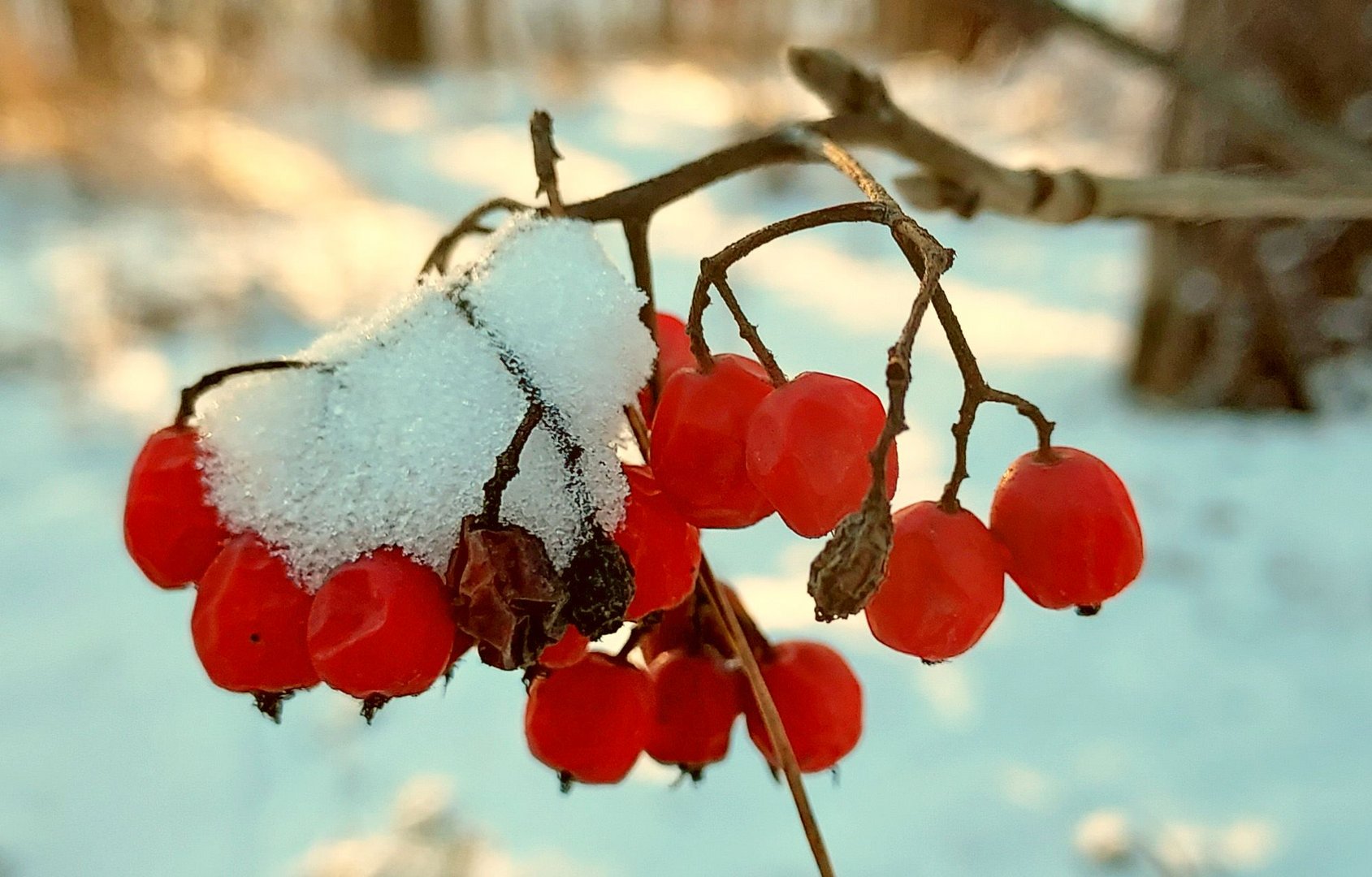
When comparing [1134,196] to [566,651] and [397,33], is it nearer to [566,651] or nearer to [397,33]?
[566,651]

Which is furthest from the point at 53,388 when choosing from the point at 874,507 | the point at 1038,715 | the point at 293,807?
the point at 874,507

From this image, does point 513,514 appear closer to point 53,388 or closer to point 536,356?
point 536,356

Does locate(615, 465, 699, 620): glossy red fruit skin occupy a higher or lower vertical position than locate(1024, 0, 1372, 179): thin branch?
lower

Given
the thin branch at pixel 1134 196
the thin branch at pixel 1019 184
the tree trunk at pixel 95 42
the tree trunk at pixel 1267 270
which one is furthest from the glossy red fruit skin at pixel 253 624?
the tree trunk at pixel 95 42

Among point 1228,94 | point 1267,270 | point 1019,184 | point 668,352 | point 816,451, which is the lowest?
point 816,451

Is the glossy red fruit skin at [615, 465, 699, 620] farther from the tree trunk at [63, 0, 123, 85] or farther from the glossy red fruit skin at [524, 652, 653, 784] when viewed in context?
the tree trunk at [63, 0, 123, 85]

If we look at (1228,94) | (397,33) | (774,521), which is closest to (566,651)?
(1228,94)

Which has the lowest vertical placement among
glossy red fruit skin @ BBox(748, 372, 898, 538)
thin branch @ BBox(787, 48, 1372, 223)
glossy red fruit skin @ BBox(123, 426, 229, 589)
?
glossy red fruit skin @ BBox(123, 426, 229, 589)

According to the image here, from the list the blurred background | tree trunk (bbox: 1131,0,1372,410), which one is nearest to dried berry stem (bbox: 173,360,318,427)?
the blurred background
